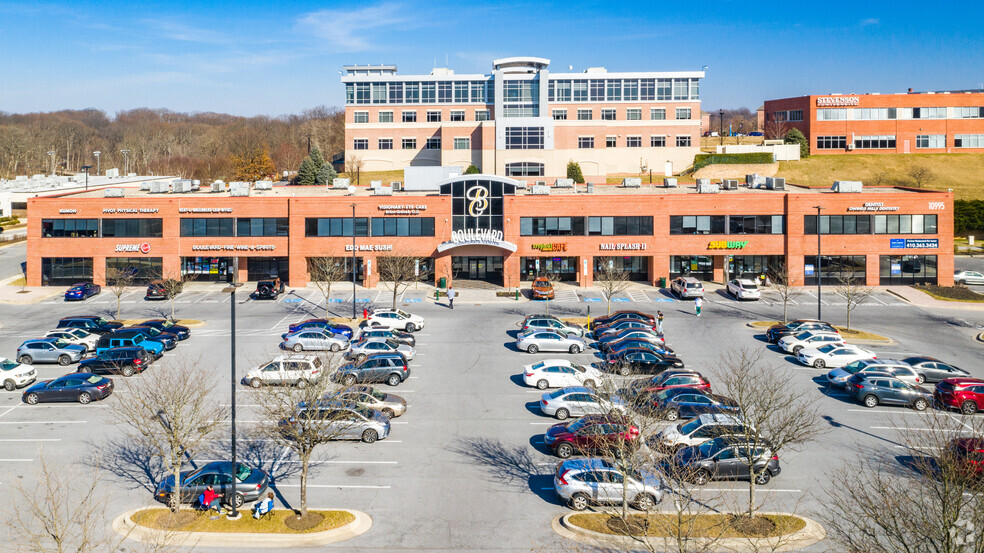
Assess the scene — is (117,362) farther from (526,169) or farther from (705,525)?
(526,169)

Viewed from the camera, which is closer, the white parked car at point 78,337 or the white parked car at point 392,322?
the white parked car at point 78,337

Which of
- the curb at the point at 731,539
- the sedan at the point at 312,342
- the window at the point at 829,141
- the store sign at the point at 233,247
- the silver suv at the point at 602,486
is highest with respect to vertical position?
the window at the point at 829,141

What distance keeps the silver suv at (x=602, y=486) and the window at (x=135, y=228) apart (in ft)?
167

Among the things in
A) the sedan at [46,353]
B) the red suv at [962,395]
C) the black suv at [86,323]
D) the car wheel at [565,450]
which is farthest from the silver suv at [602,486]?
the black suv at [86,323]

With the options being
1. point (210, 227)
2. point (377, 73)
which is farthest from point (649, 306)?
point (377, 73)

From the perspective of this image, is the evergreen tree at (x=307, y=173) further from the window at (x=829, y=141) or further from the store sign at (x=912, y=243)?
the window at (x=829, y=141)

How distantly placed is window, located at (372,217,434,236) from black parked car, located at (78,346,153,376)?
27.6 meters

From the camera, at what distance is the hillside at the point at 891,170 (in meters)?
100

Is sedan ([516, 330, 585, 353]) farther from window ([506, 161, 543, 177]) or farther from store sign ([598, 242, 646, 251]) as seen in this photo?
window ([506, 161, 543, 177])

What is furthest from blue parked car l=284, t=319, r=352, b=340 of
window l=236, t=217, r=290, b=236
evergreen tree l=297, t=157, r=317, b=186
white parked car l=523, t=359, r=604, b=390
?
evergreen tree l=297, t=157, r=317, b=186

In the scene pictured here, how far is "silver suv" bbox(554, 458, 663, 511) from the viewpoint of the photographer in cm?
2372

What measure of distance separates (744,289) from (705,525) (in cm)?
3855

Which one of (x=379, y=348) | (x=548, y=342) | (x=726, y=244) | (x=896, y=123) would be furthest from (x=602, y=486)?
(x=896, y=123)

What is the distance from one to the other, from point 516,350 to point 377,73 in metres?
73.4
